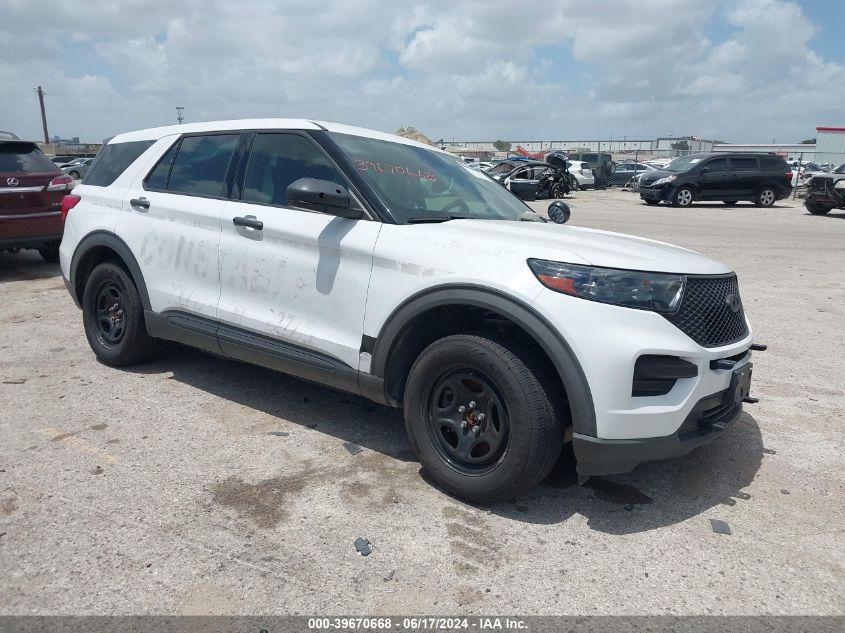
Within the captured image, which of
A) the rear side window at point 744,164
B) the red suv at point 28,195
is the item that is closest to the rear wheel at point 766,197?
the rear side window at point 744,164

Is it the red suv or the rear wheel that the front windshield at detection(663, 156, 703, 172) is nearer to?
the rear wheel

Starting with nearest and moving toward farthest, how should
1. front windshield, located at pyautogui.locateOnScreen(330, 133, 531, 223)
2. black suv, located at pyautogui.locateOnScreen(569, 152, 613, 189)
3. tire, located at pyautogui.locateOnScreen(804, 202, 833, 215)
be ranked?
front windshield, located at pyautogui.locateOnScreen(330, 133, 531, 223), tire, located at pyautogui.locateOnScreen(804, 202, 833, 215), black suv, located at pyautogui.locateOnScreen(569, 152, 613, 189)

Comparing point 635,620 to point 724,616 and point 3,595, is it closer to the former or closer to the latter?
point 724,616

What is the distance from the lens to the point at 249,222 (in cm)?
397

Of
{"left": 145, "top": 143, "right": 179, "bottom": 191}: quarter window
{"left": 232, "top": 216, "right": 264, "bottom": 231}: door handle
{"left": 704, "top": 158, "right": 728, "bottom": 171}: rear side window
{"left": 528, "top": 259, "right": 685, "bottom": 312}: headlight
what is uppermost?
{"left": 145, "top": 143, "right": 179, "bottom": 191}: quarter window

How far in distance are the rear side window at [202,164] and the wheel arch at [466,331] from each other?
1.68 meters

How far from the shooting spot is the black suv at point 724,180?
21.0 metres

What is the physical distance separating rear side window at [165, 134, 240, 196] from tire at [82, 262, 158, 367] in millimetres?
821

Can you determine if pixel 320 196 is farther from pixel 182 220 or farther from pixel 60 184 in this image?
pixel 60 184

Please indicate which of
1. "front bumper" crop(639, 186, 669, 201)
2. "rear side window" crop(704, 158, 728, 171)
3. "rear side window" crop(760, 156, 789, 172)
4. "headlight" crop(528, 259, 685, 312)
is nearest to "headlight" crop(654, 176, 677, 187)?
"front bumper" crop(639, 186, 669, 201)

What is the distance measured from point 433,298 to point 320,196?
81cm

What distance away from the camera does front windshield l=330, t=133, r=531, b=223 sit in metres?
3.69

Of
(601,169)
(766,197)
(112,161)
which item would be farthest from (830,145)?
(112,161)

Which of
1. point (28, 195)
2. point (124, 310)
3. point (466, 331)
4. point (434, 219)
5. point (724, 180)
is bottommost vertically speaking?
point (124, 310)
